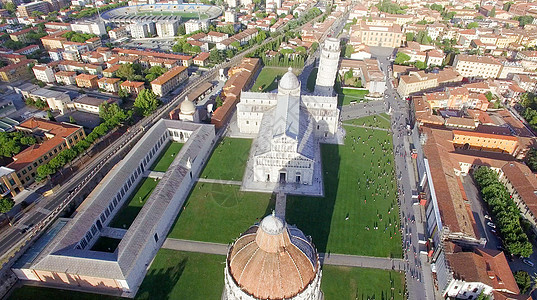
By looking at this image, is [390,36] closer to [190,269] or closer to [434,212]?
[434,212]

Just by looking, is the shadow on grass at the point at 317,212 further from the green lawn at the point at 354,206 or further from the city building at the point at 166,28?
the city building at the point at 166,28

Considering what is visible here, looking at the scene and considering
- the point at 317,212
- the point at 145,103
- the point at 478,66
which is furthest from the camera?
the point at 478,66

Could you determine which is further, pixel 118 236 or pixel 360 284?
pixel 118 236

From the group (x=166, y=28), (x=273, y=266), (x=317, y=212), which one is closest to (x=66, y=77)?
(x=166, y=28)

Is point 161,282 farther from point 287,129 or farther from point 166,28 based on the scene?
point 166,28

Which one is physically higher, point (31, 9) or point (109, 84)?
point (31, 9)

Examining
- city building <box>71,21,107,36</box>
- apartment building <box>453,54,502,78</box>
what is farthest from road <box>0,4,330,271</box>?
apartment building <box>453,54,502,78</box>

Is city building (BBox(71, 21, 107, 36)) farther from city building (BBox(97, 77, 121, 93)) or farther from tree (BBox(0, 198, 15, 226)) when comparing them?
tree (BBox(0, 198, 15, 226))
